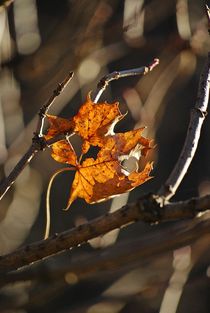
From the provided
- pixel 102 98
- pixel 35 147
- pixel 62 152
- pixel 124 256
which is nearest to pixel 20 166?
pixel 35 147

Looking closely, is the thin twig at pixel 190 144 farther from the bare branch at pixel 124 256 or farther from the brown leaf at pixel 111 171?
the bare branch at pixel 124 256

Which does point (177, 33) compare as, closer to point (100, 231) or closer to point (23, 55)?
point (23, 55)

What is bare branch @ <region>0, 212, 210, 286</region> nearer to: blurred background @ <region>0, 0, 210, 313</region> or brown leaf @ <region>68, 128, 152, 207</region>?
blurred background @ <region>0, 0, 210, 313</region>

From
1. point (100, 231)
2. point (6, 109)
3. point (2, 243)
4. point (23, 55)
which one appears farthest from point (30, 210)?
point (100, 231)

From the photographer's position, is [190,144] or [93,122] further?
[93,122]

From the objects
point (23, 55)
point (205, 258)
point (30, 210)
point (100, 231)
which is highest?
point (23, 55)

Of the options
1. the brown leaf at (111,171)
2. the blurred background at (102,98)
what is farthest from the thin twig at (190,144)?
the blurred background at (102,98)

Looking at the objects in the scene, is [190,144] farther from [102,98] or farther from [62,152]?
[102,98]

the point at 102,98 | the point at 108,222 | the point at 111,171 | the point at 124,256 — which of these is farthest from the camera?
the point at 102,98
